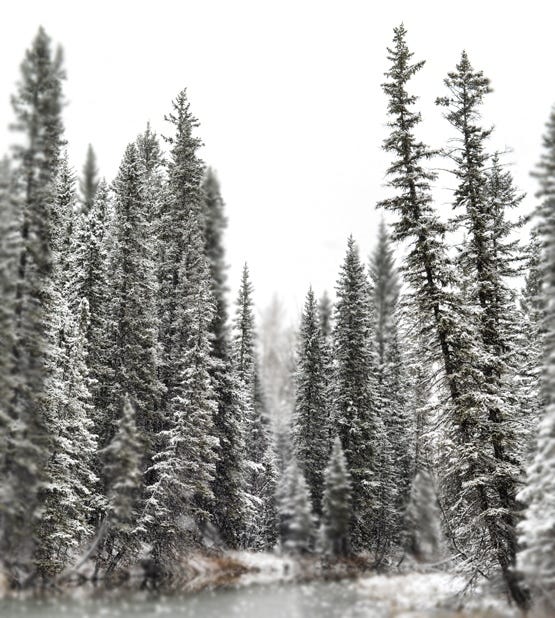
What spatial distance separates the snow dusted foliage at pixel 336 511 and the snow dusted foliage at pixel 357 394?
2955 millimetres

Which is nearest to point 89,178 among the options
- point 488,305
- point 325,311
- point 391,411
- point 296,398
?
point 325,311

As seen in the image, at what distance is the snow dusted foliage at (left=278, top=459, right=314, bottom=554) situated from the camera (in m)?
18.6

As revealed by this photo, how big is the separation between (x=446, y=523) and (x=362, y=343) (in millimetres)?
9257

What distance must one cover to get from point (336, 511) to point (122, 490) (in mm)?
8398

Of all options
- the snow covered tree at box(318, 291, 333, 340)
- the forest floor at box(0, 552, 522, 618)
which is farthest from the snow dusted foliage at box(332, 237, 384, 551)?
the snow covered tree at box(318, 291, 333, 340)

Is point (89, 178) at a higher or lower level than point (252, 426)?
higher

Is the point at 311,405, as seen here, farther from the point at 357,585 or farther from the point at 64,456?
the point at 64,456

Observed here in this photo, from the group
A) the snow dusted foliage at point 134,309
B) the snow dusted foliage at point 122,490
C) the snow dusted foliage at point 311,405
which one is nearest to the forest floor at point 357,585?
the snow dusted foliage at point 122,490

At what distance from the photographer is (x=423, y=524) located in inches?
763

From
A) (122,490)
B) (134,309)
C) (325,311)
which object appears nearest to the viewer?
(122,490)

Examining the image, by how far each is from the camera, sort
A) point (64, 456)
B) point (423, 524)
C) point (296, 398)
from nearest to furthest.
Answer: point (423, 524)
point (64, 456)
point (296, 398)

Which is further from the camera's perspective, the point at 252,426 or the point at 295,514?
the point at 252,426

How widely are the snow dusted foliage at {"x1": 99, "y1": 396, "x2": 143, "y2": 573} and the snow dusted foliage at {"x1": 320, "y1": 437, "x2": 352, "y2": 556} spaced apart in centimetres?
699

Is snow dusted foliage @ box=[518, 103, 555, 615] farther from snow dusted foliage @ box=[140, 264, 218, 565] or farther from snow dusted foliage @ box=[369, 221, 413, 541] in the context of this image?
snow dusted foliage @ box=[140, 264, 218, 565]
